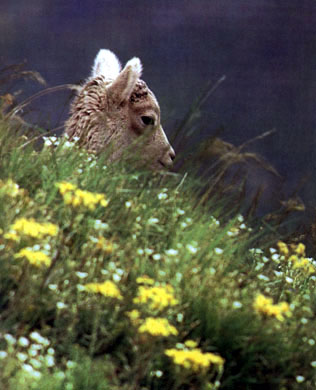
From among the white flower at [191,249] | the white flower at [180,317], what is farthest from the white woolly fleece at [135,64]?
the white flower at [180,317]

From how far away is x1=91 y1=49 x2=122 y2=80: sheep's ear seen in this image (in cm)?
734

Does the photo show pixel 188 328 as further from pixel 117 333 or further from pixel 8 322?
pixel 8 322

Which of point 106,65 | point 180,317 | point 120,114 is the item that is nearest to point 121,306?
point 180,317

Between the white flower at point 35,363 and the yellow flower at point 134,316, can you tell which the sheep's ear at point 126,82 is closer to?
the yellow flower at point 134,316

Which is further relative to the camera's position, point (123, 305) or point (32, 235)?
point (123, 305)

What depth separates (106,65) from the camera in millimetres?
7438

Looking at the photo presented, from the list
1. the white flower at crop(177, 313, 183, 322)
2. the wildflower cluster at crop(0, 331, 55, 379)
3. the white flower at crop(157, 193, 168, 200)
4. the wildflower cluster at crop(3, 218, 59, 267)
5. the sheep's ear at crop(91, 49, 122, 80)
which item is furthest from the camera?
the sheep's ear at crop(91, 49, 122, 80)

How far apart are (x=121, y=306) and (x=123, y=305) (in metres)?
0.02

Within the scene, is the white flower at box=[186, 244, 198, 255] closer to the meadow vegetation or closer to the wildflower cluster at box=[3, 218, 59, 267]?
the meadow vegetation

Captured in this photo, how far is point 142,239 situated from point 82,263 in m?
0.80

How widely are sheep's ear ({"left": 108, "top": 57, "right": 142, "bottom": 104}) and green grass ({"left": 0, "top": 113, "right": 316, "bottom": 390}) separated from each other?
5.87 ft

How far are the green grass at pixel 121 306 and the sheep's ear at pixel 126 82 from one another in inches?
70.5

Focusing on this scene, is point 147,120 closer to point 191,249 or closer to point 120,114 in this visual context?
point 120,114

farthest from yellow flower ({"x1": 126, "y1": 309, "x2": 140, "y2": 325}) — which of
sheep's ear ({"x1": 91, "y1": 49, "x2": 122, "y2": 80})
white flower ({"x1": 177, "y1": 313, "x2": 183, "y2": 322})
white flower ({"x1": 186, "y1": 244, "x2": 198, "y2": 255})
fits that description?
sheep's ear ({"x1": 91, "y1": 49, "x2": 122, "y2": 80})
